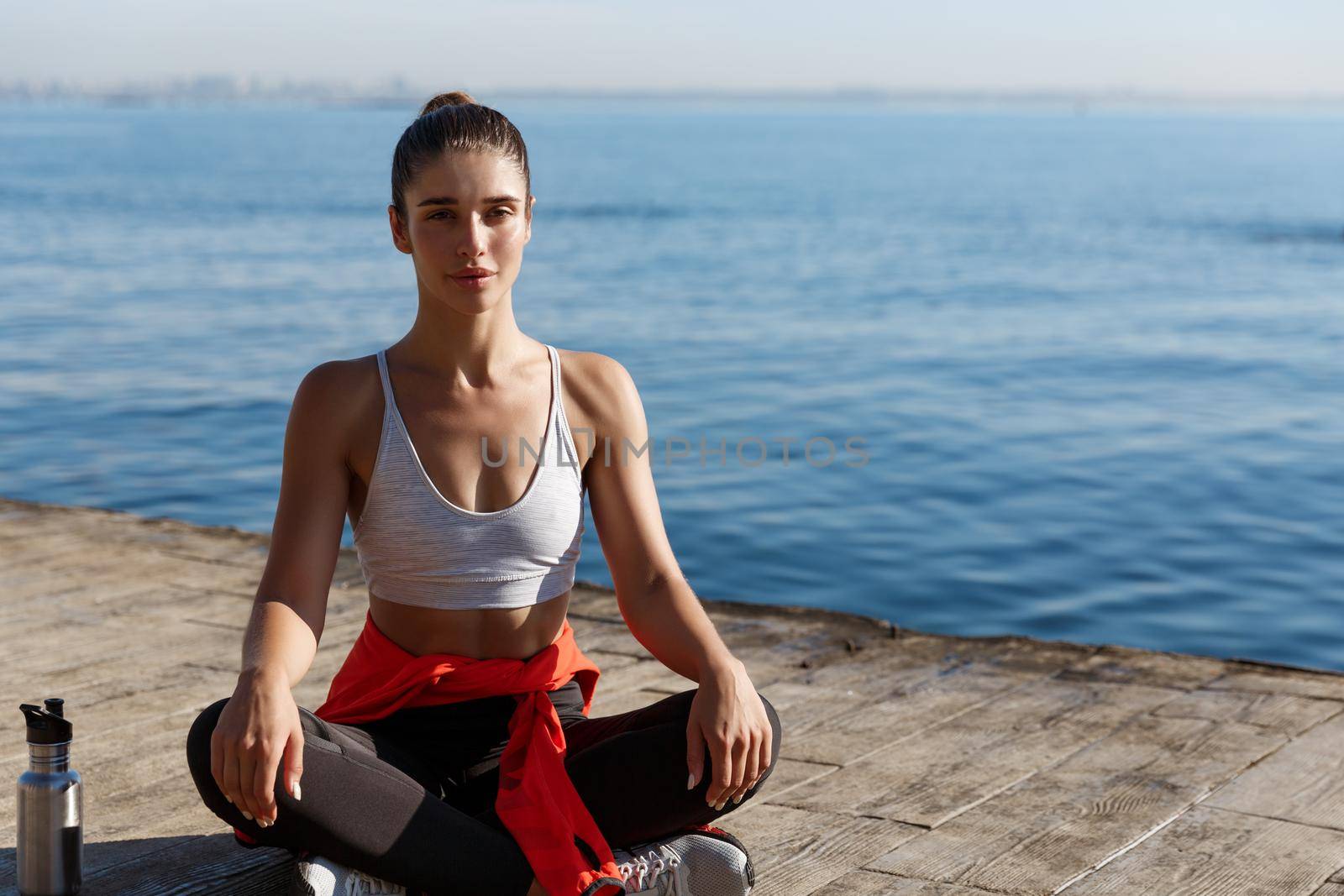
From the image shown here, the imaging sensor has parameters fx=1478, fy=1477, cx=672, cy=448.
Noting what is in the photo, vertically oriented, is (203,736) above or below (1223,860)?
above

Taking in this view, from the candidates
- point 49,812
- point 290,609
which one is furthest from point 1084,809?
point 49,812

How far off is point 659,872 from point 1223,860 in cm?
119

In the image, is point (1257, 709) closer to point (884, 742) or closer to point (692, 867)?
point (884, 742)

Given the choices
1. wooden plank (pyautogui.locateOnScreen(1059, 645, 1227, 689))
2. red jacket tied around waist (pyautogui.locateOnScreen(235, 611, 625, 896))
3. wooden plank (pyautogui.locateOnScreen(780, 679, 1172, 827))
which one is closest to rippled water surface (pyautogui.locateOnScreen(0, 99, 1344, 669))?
wooden plank (pyautogui.locateOnScreen(1059, 645, 1227, 689))

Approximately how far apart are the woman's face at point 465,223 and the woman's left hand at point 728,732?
2.49 feet

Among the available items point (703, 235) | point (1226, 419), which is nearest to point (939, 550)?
point (1226, 419)

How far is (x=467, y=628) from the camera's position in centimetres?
257

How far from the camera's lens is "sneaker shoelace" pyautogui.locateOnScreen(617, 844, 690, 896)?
243cm

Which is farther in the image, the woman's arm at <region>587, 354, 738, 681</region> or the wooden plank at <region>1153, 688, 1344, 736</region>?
the wooden plank at <region>1153, 688, 1344, 736</region>

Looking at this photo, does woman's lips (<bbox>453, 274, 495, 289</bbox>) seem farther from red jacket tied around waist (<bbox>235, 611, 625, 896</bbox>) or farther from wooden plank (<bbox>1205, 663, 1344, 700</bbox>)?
wooden plank (<bbox>1205, 663, 1344, 700</bbox>)

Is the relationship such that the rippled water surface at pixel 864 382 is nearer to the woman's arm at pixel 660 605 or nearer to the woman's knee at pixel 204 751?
the woman's arm at pixel 660 605

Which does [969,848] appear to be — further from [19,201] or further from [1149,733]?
[19,201]

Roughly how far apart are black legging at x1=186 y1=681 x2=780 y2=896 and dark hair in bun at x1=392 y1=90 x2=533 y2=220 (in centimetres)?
93

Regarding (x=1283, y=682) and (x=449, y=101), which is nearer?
(x=449, y=101)
